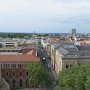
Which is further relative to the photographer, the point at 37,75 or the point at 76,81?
the point at 37,75

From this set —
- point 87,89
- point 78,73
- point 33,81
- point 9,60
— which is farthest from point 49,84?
point 87,89

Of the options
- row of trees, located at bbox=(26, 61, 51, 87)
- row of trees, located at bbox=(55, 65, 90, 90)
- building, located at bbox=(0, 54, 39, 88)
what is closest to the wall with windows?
building, located at bbox=(0, 54, 39, 88)

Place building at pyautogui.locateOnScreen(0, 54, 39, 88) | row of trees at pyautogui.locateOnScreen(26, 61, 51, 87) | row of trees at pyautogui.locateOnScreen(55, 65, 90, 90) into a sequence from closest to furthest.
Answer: row of trees at pyautogui.locateOnScreen(55, 65, 90, 90) → row of trees at pyautogui.locateOnScreen(26, 61, 51, 87) → building at pyautogui.locateOnScreen(0, 54, 39, 88)

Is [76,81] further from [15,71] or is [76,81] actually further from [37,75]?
[15,71]

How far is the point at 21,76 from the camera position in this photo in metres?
105

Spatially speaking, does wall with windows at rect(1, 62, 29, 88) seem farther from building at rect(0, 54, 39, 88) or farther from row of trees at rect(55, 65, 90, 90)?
row of trees at rect(55, 65, 90, 90)

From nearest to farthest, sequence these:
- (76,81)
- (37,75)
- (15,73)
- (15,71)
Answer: (76,81) < (37,75) < (15,71) < (15,73)

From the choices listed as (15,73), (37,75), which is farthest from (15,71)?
(37,75)

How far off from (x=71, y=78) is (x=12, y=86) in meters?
32.2

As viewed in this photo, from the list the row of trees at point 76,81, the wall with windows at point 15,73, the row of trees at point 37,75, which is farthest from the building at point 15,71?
the row of trees at point 76,81

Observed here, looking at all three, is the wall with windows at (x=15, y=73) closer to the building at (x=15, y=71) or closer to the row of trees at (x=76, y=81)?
the building at (x=15, y=71)

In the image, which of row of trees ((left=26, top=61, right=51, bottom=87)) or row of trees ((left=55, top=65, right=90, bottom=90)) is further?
row of trees ((left=26, top=61, right=51, bottom=87))

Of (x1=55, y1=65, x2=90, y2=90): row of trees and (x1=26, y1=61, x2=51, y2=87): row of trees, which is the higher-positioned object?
(x1=55, y1=65, x2=90, y2=90): row of trees

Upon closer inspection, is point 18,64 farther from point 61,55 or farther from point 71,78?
point 71,78
